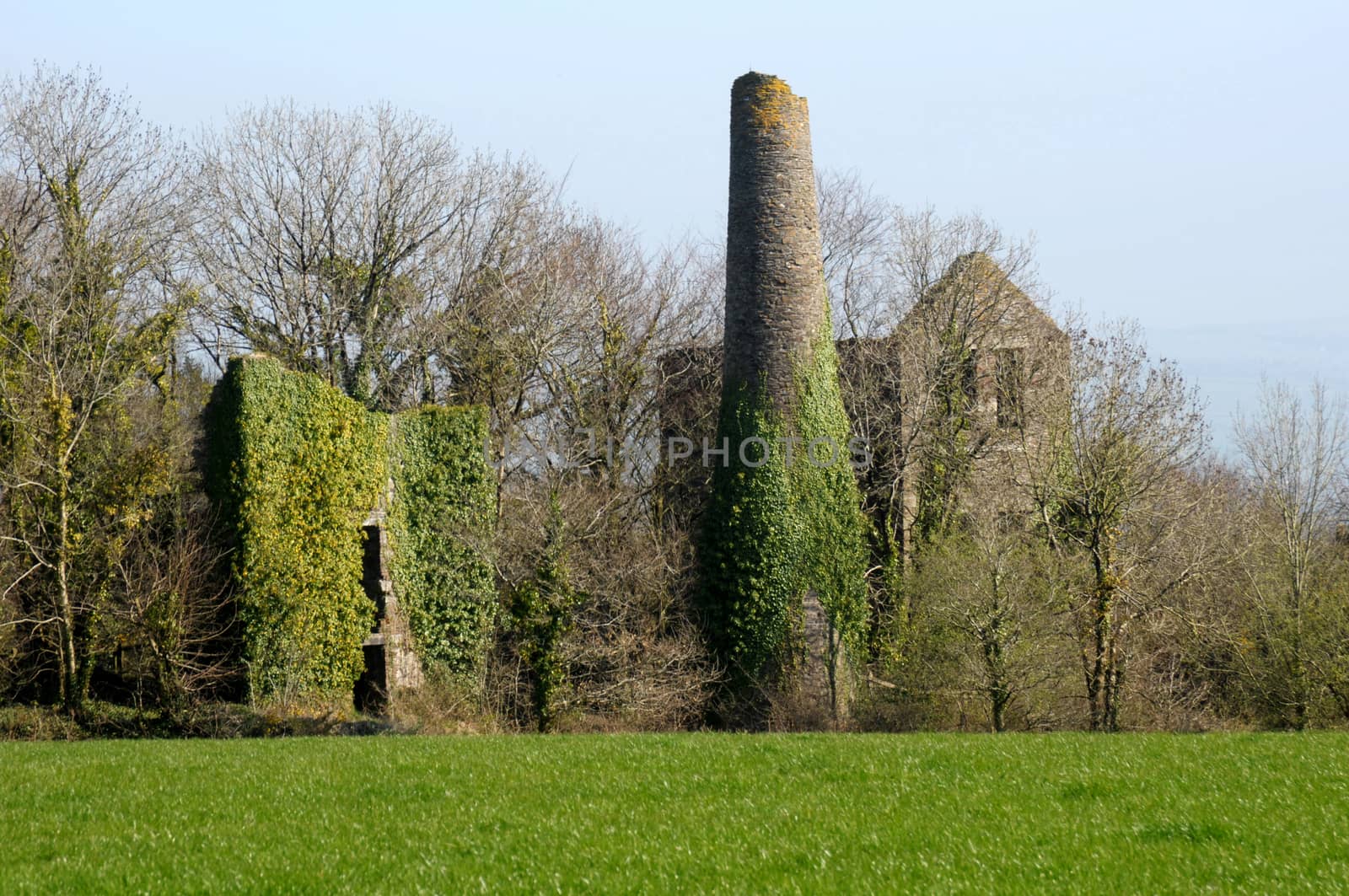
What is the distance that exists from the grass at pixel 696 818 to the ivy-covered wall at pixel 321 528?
7.66 m

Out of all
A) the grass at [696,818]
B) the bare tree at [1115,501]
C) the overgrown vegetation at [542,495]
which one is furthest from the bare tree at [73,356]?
the bare tree at [1115,501]

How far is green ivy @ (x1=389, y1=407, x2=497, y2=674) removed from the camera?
76.5 ft

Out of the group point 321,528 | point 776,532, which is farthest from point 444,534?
point 776,532

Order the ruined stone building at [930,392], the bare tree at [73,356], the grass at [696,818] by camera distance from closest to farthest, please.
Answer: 1. the grass at [696,818]
2. the bare tree at [73,356]
3. the ruined stone building at [930,392]

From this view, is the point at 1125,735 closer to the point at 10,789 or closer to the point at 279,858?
the point at 279,858

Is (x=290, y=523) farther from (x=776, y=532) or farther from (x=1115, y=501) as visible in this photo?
(x=1115, y=501)

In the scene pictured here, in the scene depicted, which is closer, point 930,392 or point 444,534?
point 444,534

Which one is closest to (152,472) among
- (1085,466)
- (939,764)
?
(939,764)

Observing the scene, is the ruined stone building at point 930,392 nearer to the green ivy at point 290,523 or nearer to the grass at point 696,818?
the green ivy at point 290,523

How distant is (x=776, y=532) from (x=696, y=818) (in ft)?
50.0

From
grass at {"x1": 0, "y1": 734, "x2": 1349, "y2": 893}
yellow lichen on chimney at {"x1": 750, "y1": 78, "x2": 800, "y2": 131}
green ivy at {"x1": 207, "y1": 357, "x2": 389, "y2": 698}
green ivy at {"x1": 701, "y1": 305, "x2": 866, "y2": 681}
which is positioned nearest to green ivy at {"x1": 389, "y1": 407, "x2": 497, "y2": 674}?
green ivy at {"x1": 207, "y1": 357, "x2": 389, "y2": 698}

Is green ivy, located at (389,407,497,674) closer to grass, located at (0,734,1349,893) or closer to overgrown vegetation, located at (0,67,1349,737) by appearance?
overgrown vegetation, located at (0,67,1349,737)

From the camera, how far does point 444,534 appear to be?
24.0m

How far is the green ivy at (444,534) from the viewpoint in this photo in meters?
23.3
